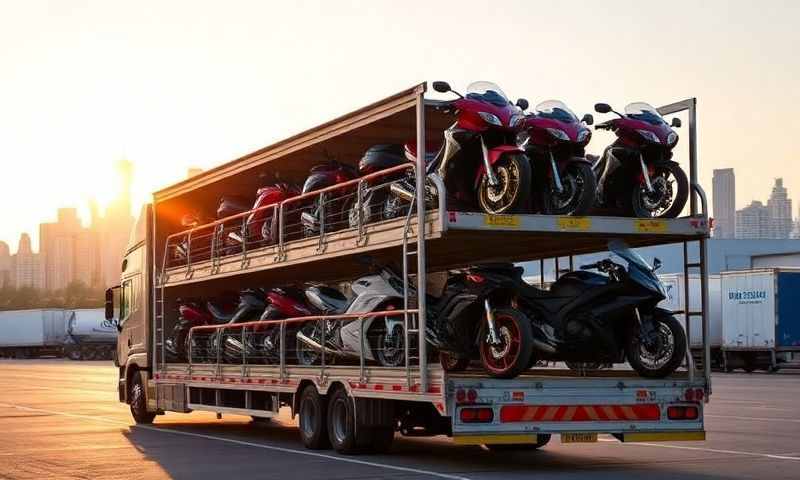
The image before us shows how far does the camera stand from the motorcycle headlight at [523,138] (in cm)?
1343

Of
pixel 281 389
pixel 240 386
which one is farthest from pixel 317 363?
pixel 240 386

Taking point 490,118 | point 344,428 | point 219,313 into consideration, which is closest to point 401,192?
point 490,118

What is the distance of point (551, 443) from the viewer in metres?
17.2

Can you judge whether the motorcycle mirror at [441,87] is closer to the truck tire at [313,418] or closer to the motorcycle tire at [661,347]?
the motorcycle tire at [661,347]

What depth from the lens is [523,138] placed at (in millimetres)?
13508

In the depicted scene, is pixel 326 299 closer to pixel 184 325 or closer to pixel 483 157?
pixel 483 157

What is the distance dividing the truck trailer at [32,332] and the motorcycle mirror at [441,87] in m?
79.6

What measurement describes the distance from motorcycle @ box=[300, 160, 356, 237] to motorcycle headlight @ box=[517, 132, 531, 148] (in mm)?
2343

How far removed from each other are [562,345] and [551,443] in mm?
3929

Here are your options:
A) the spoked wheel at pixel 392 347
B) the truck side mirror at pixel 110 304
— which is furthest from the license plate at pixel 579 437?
the truck side mirror at pixel 110 304

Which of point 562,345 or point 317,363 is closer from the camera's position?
point 562,345

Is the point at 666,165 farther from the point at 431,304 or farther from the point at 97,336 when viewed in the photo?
the point at 97,336

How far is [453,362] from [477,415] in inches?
80.5

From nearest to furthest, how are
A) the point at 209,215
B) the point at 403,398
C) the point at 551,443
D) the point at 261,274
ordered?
the point at 403,398 < the point at 551,443 < the point at 261,274 < the point at 209,215
